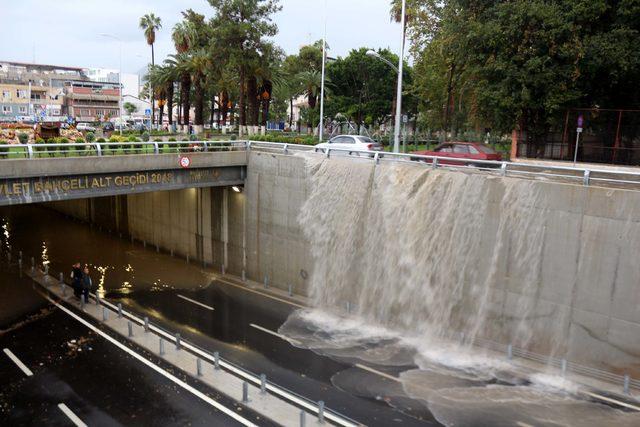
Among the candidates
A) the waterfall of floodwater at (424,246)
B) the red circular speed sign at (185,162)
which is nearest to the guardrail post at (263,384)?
the waterfall of floodwater at (424,246)

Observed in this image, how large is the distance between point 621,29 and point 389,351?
1843cm

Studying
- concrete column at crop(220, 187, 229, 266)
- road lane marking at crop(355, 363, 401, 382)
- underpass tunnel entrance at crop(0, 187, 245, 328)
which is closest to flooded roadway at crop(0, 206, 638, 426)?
road lane marking at crop(355, 363, 401, 382)

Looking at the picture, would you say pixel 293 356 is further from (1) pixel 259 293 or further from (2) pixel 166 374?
(1) pixel 259 293

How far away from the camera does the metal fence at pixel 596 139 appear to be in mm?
25406

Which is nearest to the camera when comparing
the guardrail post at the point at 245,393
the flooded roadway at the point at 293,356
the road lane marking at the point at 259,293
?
the flooded roadway at the point at 293,356

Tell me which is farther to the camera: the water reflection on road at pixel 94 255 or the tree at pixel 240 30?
the tree at pixel 240 30

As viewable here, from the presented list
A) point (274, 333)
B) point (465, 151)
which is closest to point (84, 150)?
point (274, 333)

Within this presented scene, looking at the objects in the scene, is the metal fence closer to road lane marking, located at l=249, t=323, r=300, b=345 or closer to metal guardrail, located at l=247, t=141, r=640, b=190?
metal guardrail, located at l=247, t=141, r=640, b=190

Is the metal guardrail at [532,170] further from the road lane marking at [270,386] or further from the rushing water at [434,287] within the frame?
the road lane marking at [270,386]

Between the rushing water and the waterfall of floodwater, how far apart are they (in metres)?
0.04

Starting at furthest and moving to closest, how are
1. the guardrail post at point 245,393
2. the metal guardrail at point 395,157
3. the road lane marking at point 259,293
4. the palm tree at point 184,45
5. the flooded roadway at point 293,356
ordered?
the palm tree at point 184,45 < the road lane marking at point 259,293 < the metal guardrail at point 395,157 < the guardrail post at point 245,393 < the flooded roadway at point 293,356

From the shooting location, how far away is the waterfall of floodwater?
55.9ft

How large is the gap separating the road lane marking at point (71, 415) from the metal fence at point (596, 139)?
23869 millimetres

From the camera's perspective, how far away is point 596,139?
1044 inches
